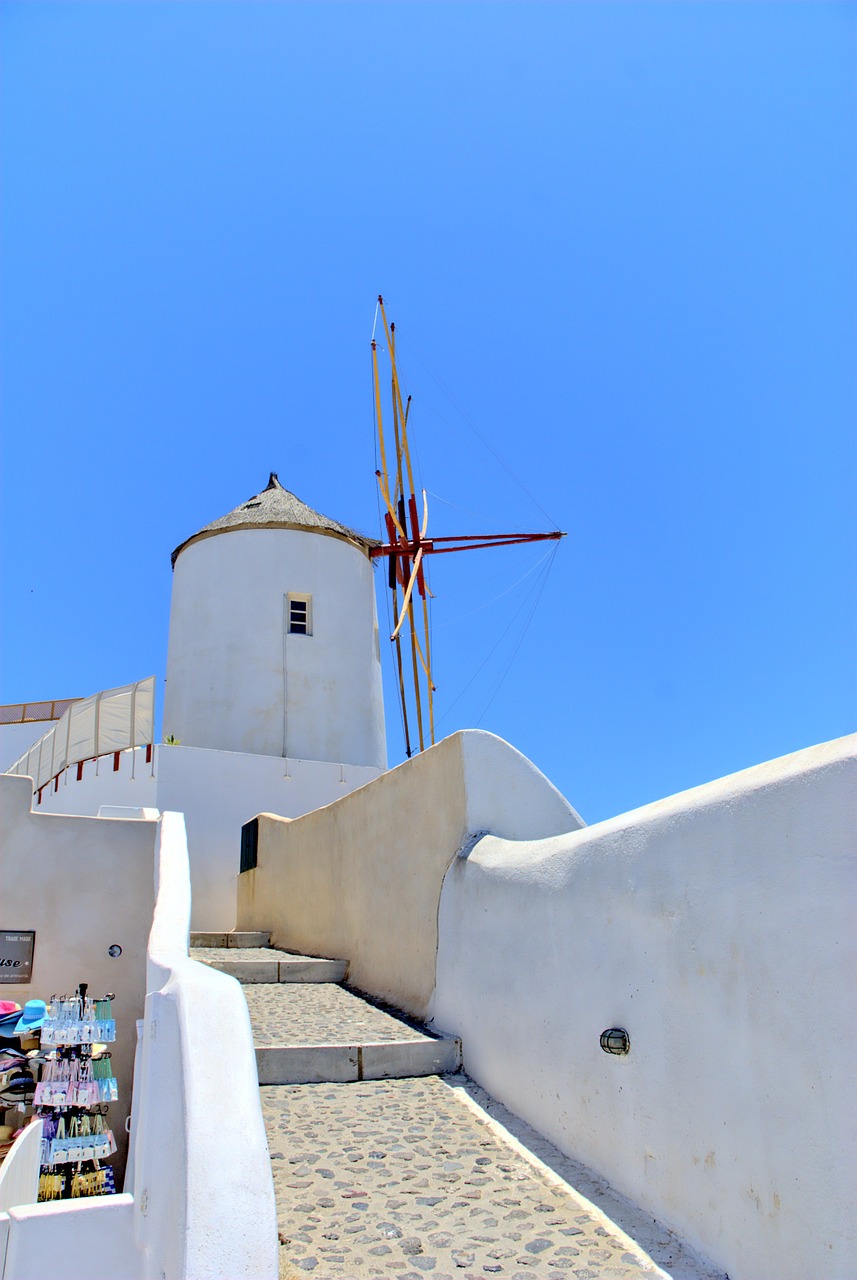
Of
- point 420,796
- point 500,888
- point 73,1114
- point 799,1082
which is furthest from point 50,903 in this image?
point 799,1082

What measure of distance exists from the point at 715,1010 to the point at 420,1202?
1380 mm

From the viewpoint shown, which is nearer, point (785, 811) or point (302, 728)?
point (785, 811)

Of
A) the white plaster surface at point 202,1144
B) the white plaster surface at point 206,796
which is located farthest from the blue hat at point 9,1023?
the white plaster surface at point 206,796

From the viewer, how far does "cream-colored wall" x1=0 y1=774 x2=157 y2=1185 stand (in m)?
7.87

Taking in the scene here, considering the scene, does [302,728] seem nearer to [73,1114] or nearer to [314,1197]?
[73,1114]

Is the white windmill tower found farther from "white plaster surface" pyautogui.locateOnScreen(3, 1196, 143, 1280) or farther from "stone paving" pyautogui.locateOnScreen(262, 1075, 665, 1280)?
"white plaster surface" pyautogui.locateOnScreen(3, 1196, 143, 1280)

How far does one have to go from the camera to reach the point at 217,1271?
2422 millimetres

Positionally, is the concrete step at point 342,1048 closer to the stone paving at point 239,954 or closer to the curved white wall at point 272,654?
the stone paving at point 239,954

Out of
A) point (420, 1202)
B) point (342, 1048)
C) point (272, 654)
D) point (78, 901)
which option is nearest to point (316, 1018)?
point (342, 1048)

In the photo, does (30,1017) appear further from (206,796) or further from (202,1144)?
(206,796)

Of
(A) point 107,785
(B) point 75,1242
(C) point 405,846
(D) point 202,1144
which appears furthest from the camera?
(A) point 107,785

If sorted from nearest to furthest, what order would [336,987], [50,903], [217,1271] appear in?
[217,1271] → [336,987] → [50,903]

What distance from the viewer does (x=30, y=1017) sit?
7.11 meters

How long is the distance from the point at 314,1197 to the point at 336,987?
11.6ft
